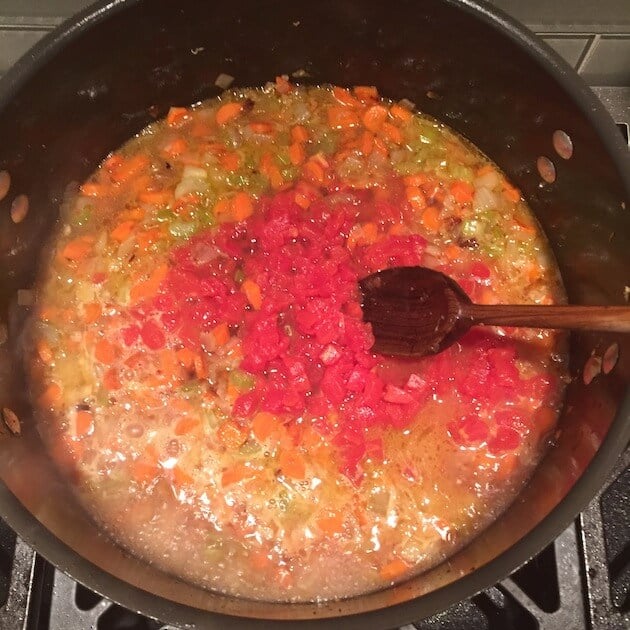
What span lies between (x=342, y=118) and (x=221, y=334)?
92cm

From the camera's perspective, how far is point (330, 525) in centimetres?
201

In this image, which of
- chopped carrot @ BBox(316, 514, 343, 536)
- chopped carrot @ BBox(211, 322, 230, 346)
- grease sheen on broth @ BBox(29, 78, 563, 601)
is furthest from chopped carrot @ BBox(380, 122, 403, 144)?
chopped carrot @ BBox(316, 514, 343, 536)

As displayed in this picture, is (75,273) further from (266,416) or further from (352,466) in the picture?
(352,466)

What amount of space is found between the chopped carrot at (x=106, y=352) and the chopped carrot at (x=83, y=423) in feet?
0.56

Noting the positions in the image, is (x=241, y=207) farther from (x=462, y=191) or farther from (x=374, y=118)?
(x=462, y=191)

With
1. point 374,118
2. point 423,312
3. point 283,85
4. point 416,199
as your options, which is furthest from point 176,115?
point 423,312

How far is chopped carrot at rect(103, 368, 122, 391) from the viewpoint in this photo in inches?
85.2

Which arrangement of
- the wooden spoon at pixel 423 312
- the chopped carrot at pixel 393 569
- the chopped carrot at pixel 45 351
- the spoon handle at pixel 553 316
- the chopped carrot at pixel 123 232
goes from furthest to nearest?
the chopped carrot at pixel 123 232, the chopped carrot at pixel 45 351, the chopped carrot at pixel 393 569, the wooden spoon at pixel 423 312, the spoon handle at pixel 553 316

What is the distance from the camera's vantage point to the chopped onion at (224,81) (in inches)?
95.2

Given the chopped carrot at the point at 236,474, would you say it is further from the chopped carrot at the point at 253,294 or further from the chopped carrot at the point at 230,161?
the chopped carrot at the point at 230,161

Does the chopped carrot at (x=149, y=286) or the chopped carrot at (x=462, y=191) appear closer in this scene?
the chopped carrot at (x=149, y=286)

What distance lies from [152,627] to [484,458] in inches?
42.7

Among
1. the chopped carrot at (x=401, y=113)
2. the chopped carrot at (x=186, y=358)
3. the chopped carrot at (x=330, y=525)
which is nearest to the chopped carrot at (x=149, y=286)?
the chopped carrot at (x=186, y=358)

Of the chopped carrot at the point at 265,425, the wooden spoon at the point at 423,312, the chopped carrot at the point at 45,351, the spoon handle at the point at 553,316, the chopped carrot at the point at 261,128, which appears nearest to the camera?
the spoon handle at the point at 553,316
